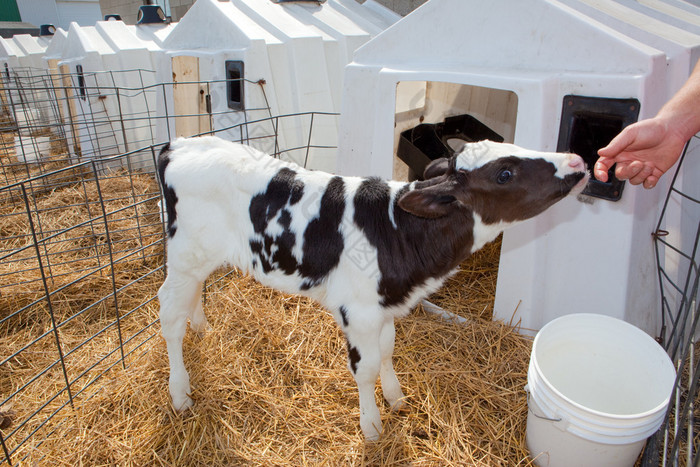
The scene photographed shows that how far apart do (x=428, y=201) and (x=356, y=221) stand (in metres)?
0.40

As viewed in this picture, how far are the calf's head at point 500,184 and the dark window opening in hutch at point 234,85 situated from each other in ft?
10.8

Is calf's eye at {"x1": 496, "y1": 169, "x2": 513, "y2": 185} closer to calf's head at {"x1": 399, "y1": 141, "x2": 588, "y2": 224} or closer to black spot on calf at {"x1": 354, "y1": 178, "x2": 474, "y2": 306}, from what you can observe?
calf's head at {"x1": 399, "y1": 141, "x2": 588, "y2": 224}

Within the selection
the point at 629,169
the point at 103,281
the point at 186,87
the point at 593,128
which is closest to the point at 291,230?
the point at 629,169

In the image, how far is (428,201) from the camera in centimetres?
193

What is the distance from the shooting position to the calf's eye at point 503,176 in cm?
195

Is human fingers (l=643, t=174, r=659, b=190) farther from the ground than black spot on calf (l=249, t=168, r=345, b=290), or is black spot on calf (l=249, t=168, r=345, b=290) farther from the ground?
human fingers (l=643, t=174, r=659, b=190)

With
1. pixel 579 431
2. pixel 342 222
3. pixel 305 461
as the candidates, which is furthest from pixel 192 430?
pixel 579 431

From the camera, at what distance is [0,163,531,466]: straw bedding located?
237 centimetres

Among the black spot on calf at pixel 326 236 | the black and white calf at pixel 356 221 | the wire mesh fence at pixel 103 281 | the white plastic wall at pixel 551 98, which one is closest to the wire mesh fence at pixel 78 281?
the wire mesh fence at pixel 103 281

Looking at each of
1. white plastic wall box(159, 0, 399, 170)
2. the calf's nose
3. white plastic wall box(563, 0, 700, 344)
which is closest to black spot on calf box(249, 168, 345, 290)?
the calf's nose

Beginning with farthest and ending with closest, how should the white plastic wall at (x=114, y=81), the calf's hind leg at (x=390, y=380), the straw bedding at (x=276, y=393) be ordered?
the white plastic wall at (x=114, y=81) < the calf's hind leg at (x=390, y=380) < the straw bedding at (x=276, y=393)

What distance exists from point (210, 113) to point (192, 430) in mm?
3534

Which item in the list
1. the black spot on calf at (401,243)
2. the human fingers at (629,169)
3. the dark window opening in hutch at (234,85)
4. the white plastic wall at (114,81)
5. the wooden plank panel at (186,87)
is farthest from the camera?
the white plastic wall at (114,81)

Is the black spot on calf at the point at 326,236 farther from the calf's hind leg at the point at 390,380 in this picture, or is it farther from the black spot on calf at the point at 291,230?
the calf's hind leg at the point at 390,380
